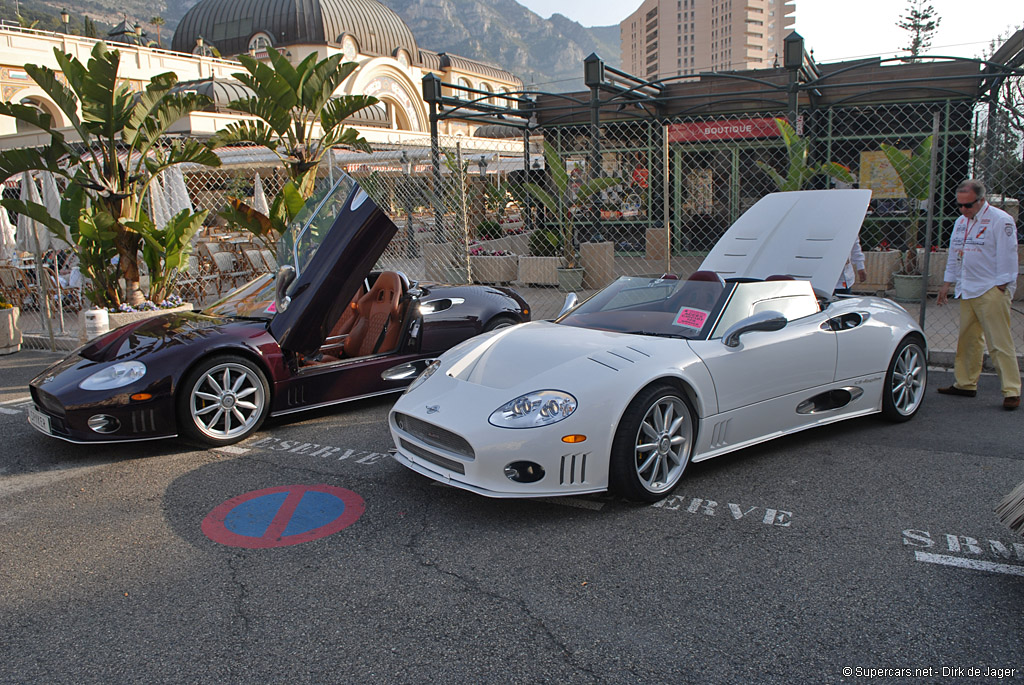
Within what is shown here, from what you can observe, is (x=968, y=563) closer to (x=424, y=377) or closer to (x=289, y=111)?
(x=424, y=377)

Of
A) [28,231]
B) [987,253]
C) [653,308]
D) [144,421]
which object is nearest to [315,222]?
[144,421]

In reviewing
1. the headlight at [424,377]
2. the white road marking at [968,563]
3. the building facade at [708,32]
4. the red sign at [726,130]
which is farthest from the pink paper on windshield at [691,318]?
the building facade at [708,32]

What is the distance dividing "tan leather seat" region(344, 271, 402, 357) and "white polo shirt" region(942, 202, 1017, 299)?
449 cm

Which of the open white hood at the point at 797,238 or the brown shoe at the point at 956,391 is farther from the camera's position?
the brown shoe at the point at 956,391

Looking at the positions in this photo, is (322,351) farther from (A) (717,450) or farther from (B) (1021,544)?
(B) (1021,544)

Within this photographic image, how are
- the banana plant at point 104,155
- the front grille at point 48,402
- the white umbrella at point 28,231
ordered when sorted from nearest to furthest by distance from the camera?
the front grille at point 48,402, the banana plant at point 104,155, the white umbrella at point 28,231

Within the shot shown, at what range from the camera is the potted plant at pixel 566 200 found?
472 inches

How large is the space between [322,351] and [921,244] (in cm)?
1176

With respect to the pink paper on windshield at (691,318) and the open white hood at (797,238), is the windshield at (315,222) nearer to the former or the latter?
the pink paper on windshield at (691,318)

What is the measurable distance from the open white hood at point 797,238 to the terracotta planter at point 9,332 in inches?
332

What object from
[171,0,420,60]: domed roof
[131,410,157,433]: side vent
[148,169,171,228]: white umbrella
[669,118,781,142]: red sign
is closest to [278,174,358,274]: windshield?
[131,410,157,433]: side vent

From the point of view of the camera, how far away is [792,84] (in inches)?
376

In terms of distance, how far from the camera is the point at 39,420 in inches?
206

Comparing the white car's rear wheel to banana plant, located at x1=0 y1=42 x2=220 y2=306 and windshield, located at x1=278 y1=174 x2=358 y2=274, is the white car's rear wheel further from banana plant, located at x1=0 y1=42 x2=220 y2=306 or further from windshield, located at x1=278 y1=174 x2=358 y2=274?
banana plant, located at x1=0 y1=42 x2=220 y2=306
